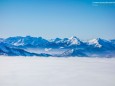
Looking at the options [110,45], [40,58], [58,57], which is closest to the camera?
[110,45]

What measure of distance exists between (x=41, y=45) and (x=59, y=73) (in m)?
2.92

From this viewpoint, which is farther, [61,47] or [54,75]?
[54,75]

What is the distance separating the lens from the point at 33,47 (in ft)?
30.6

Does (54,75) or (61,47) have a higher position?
(61,47)

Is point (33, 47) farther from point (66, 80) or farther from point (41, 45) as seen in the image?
point (66, 80)

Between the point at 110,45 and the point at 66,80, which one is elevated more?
the point at 110,45

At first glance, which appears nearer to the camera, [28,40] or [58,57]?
[58,57]

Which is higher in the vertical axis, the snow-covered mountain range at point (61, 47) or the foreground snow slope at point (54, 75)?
the snow-covered mountain range at point (61, 47)

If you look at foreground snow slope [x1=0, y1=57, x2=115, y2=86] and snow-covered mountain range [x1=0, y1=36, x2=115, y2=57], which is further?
foreground snow slope [x1=0, y1=57, x2=115, y2=86]

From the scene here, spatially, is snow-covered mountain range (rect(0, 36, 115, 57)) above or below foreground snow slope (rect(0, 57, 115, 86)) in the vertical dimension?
above

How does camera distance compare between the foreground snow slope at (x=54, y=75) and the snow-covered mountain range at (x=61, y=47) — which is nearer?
the snow-covered mountain range at (x=61, y=47)

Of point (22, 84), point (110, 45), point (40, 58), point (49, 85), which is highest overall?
point (110, 45)

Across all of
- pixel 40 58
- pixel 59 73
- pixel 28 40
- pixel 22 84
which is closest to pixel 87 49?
pixel 40 58

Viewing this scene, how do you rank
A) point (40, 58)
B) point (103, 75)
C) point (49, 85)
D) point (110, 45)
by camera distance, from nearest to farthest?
point (110, 45), point (40, 58), point (103, 75), point (49, 85)
